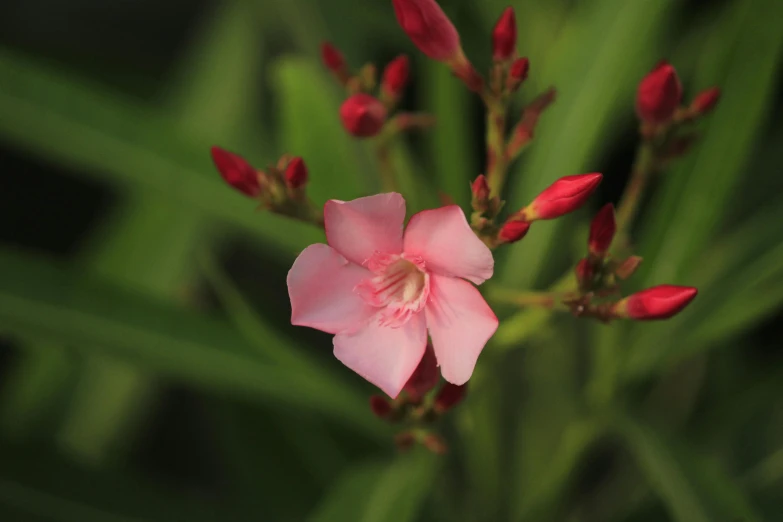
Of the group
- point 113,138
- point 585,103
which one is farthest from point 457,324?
point 113,138

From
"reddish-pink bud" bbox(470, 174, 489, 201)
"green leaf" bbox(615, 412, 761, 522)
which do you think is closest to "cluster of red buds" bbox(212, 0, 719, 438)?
"reddish-pink bud" bbox(470, 174, 489, 201)

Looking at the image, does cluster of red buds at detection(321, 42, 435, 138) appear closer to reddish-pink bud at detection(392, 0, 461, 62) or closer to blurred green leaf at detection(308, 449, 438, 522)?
reddish-pink bud at detection(392, 0, 461, 62)

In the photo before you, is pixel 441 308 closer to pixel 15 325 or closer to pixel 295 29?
pixel 15 325

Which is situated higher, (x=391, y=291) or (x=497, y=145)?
(x=497, y=145)

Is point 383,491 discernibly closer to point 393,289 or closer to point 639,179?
point 393,289

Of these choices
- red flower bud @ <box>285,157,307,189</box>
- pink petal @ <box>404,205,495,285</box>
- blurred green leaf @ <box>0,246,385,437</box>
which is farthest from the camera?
blurred green leaf @ <box>0,246,385,437</box>

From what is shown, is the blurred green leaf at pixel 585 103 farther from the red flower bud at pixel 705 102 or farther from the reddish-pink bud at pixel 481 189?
the reddish-pink bud at pixel 481 189
